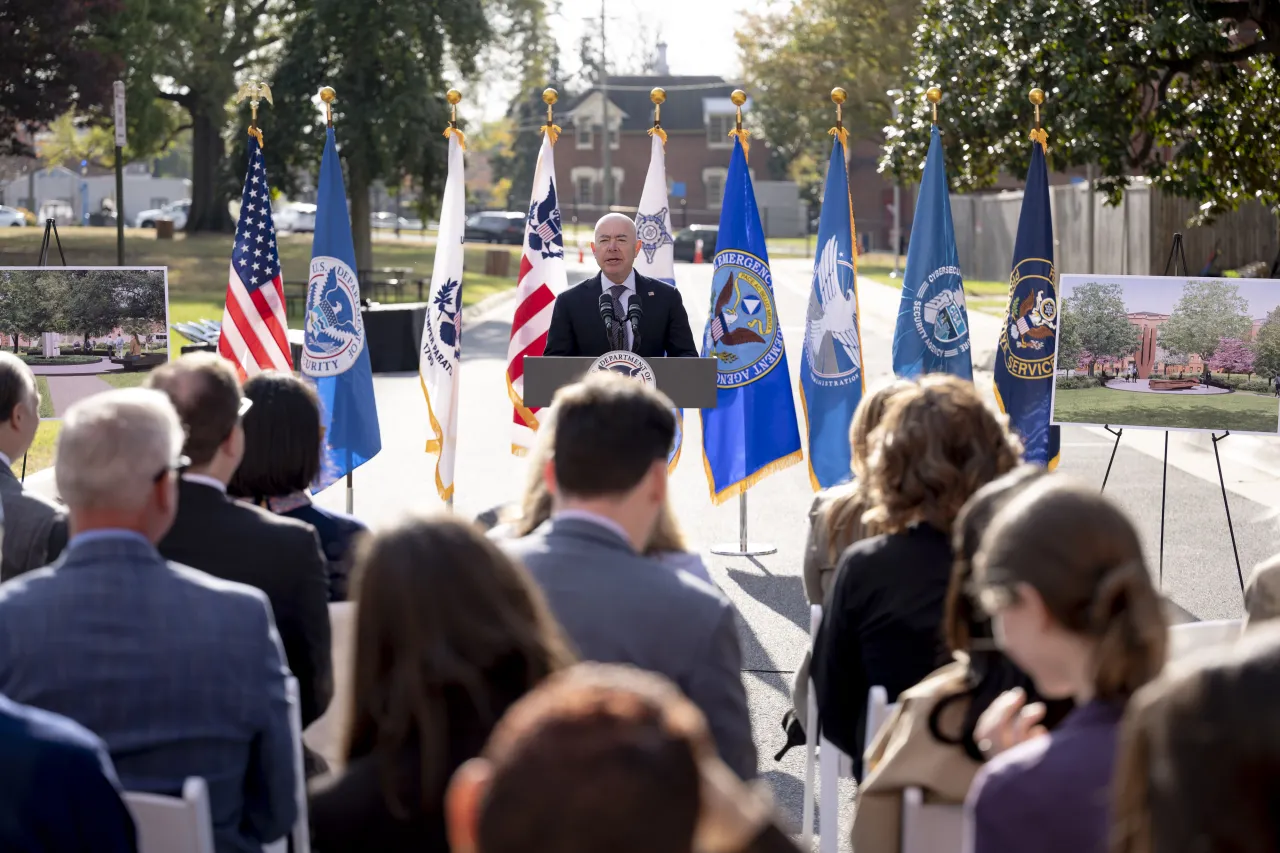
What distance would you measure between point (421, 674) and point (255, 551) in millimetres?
1612

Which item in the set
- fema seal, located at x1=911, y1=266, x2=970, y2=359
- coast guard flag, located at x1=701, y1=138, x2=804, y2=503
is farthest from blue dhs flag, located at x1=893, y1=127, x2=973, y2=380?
coast guard flag, located at x1=701, y1=138, x2=804, y2=503

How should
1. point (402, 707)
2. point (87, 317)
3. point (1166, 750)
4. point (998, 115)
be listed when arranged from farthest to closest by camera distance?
point (998, 115) < point (87, 317) < point (402, 707) < point (1166, 750)

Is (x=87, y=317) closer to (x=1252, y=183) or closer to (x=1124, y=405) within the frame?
(x=1124, y=405)

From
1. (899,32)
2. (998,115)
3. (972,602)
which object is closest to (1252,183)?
(998,115)

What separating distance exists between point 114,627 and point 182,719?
24cm

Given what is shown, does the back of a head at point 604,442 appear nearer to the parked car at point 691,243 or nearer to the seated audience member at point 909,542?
the seated audience member at point 909,542

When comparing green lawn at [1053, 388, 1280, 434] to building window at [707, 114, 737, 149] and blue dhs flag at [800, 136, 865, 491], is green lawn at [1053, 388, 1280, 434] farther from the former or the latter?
building window at [707, 114, 737, 149]

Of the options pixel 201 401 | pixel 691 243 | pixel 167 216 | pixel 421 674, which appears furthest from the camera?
pixel 167 216

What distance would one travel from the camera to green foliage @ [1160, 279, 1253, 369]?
313 inches

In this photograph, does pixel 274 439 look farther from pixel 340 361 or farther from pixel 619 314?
pixel 340 361

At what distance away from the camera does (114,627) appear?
290 centimetres

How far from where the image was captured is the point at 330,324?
909 centimetres

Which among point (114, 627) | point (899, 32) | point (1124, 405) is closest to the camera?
point (114, 627)

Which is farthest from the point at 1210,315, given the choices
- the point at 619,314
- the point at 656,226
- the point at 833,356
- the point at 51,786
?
the point at 51,786
